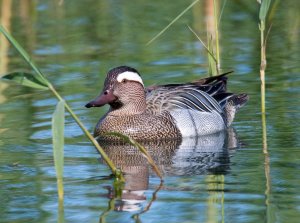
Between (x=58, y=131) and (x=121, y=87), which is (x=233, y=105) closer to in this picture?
(x=121, y=87)

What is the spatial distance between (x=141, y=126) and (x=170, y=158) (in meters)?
1.30

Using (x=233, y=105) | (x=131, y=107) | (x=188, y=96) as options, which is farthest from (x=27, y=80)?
(x=233, y=105)

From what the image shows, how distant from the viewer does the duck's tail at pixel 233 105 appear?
11739 millimetres

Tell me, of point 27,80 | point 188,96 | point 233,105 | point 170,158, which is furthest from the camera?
point 233,105

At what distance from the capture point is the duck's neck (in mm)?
11305

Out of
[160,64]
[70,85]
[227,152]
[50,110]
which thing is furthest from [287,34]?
[227,152]

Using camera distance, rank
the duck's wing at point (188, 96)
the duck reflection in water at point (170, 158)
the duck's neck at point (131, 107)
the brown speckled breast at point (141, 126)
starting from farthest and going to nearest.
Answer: the duck's wing at point (188, 96), the duck's neck at point (131, 107), the brown speckled breast at point (141, 126), the duck reflection in water at point (170, 158)

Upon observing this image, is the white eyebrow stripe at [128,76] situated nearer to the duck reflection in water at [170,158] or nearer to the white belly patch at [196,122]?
the white belly patch at [196,122]

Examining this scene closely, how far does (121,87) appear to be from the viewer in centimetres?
1120

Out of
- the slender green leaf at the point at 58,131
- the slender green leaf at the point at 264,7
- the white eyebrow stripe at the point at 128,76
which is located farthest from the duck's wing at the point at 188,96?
the slender green leaf at the point at 58,131

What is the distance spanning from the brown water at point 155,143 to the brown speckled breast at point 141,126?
7.6 inches

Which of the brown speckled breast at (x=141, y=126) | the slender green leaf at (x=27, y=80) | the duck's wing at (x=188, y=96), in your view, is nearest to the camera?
the slender green leaf at (x=27, y=80)

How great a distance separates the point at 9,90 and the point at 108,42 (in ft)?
10.5

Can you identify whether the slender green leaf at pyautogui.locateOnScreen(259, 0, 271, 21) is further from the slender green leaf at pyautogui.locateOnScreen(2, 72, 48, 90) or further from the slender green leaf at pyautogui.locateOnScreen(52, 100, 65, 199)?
the slender green leaf at pyautogui.locateOnScreen(52, 100, 65, 199)
